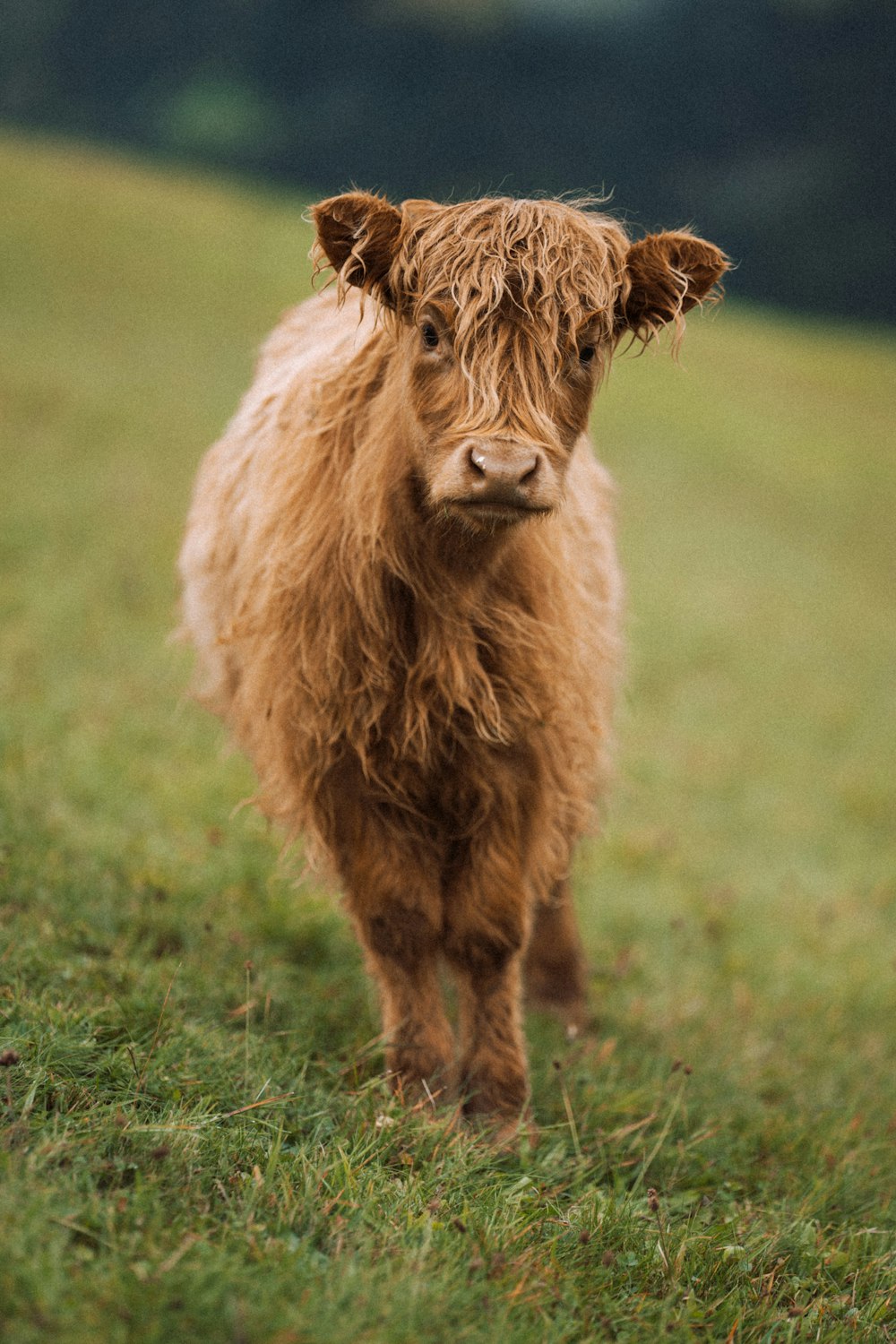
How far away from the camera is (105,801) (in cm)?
523

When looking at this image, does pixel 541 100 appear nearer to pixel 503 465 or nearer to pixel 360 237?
pixel 360 237

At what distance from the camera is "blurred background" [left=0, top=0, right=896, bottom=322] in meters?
45.4

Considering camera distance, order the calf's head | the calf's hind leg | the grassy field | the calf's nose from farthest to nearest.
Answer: the calf's hind leg → the calf's head → the calf's nose → the grassy field

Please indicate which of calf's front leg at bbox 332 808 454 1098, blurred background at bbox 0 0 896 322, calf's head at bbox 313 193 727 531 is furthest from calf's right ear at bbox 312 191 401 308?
blurred background at bbox 0 0 896 322

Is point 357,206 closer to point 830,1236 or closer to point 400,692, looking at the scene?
point 400,692

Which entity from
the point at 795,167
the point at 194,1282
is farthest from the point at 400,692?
the point at 795,167

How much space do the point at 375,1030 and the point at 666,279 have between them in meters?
2.50

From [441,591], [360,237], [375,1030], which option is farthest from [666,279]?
[375,1030]

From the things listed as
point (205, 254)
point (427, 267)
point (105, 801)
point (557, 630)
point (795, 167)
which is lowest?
point (105, 801)

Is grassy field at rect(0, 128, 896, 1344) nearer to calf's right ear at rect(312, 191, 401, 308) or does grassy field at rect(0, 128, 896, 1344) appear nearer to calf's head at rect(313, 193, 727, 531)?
calf's head at rect(313, 193, 727, 531)

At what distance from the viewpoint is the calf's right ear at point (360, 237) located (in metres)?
3.07

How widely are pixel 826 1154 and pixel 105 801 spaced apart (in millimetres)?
3284

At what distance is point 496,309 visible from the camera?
9.93 ft

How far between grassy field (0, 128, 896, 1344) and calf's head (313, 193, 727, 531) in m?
1.55
